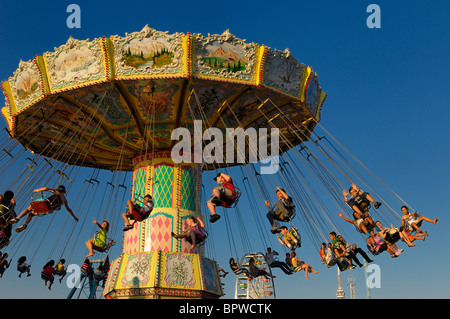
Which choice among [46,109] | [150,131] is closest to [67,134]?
[46,109]

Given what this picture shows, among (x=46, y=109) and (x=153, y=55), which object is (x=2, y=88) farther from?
(x=153, y=55)

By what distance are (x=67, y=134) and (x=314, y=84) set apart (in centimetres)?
775

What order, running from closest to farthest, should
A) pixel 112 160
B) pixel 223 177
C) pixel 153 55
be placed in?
1. pixel 223 177
2. pixel 153 55
3. pixel 112 160

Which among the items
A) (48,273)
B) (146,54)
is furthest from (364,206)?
(48,273)

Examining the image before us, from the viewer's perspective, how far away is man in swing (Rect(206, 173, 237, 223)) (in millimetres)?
10172

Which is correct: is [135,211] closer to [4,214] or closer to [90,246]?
[90,246]

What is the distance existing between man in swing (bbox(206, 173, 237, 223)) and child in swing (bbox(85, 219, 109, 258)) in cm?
339

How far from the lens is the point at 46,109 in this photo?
41.3 ft

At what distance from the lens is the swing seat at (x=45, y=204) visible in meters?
10.5

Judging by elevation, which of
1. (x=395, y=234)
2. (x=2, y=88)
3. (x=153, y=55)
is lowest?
(x=395, y=234)

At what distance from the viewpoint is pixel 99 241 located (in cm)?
1196

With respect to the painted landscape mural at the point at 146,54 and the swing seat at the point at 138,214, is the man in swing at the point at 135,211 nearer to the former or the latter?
the swing seat at the point at 138,214

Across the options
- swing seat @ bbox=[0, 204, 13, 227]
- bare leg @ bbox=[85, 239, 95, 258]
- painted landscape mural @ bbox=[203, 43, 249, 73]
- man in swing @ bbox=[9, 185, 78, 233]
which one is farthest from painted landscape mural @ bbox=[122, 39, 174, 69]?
bare leg @ bbox=[85, 239, 95, 258]

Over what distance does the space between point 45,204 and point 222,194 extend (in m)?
4.14
